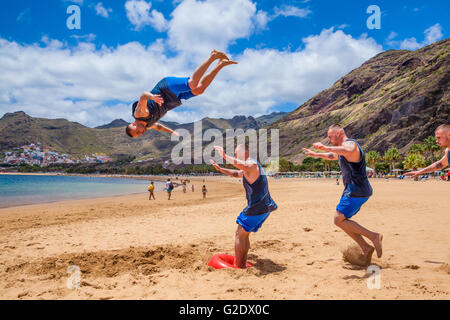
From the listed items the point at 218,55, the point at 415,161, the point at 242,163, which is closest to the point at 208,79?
the point at 218,55

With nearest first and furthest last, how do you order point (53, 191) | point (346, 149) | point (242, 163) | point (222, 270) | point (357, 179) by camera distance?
point (346, 149)
point (242, 163)
point (357, 179)
point (222, 270)
point (53, 191)

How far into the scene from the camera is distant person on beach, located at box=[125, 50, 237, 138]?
5.36 m

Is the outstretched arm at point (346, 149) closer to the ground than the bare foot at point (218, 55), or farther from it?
closer to the ground

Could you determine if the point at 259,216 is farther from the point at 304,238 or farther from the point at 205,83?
the point at 304,238

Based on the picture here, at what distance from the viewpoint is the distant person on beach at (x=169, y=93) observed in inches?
211

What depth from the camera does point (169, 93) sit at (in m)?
5.53

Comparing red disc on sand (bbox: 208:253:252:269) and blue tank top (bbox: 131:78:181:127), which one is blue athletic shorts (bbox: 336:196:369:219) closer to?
red disc on sand (bbox: 208:253:252:269)

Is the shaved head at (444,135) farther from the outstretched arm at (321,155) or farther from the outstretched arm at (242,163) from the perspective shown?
the outstretched arm at (242,163)

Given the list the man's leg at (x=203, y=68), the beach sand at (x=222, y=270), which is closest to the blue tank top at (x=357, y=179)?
the beach sand at (x=222, y=270)

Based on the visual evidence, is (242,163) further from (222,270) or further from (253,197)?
(222,270)

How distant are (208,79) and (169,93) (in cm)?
79

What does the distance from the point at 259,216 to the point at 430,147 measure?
264ft
